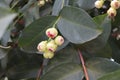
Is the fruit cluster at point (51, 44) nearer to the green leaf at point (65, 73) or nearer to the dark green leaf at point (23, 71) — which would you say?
the green leaf at point (65, 73)

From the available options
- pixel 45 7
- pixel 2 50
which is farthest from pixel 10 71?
pixel 45 7

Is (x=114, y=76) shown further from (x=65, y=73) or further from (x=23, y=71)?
(x=23, y=71)

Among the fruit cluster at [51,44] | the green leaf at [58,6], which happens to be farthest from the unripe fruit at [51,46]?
the green leaf at [58,6]

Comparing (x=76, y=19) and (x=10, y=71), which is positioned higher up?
(x=76, y=19)

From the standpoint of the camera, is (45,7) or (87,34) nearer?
(87,34)

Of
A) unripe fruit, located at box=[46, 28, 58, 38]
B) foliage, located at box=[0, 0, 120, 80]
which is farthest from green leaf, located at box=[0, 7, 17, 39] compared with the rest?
unripe fruit, located at box=[46, 28, 58, 38]

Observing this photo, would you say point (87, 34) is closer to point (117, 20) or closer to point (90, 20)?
point (90, 20)
